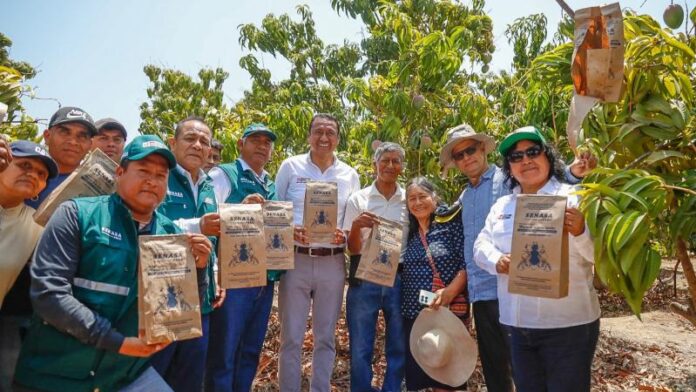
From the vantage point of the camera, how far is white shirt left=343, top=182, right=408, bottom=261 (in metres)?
4.25

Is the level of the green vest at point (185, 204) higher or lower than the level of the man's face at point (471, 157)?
lower

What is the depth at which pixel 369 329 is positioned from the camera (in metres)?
4.23

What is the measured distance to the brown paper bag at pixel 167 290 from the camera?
201 cm

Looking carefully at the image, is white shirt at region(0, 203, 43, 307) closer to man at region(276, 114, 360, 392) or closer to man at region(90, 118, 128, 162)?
man at region(90, 118, 128, 162)

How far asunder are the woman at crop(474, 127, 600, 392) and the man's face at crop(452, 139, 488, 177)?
0.90m

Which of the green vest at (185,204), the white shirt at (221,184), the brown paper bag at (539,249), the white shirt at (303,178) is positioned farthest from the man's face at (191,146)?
the brown paper bag at (539,249)

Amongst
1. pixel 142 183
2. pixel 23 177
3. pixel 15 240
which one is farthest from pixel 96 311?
pixel 23 177

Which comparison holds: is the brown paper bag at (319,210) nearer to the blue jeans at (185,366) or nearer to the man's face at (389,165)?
the man's face at (389,165)

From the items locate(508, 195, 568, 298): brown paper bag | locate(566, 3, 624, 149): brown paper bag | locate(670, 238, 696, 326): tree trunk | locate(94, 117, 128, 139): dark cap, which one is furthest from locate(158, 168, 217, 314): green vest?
locate(670, 238, 696, 326): tree trunk

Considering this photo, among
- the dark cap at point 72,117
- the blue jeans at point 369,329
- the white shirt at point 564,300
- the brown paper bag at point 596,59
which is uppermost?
the brown paper bag at point 596,59

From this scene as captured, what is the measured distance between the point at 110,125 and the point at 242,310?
1642mm

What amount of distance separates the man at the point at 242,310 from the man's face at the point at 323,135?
38 centimetres

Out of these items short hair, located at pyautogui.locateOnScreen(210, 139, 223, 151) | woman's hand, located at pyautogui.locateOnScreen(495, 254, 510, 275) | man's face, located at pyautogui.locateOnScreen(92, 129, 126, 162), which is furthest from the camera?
short hair, located at pyautogui.locateOnScreen(210, 139, 223, 151)

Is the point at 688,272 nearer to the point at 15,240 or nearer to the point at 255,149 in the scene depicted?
the point at 255,149
